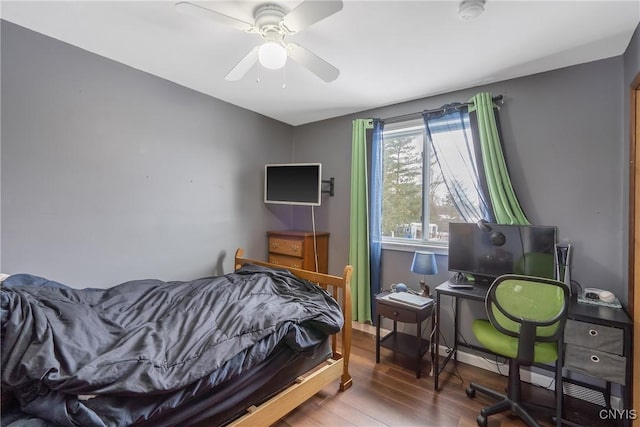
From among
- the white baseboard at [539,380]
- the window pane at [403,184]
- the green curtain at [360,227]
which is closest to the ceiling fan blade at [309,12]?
the green curtain at [360,227]

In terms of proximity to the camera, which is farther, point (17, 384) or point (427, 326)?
point (427, 326)

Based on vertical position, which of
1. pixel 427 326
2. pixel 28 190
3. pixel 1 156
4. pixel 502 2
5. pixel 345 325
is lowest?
pixel 427 326

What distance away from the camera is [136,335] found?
1408mm

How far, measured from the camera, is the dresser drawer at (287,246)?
3185 millimetres

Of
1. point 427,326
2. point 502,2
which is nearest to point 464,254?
point 427,326

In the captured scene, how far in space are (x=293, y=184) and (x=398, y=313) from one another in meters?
1.70

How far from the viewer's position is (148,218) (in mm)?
2449

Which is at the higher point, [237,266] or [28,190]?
[28,190]

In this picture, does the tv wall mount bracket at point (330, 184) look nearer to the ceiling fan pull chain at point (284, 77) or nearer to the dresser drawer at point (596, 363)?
the ceiling fan pull chain at point (284, 77)

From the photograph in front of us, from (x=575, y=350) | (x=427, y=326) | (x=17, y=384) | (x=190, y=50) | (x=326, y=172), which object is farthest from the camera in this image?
(x=326, y=172)

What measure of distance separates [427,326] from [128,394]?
8.10ft

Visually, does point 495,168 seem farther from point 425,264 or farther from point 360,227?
point 360,227

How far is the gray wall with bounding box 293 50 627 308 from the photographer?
1.97 meters

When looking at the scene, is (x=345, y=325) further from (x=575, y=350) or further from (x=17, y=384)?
(x=17, y=384)
